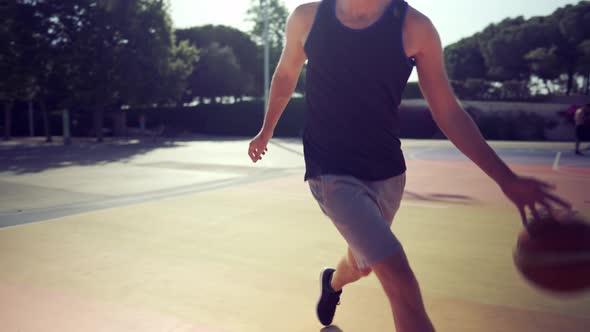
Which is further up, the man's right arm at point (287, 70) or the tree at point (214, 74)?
the tree at point (214, 74)

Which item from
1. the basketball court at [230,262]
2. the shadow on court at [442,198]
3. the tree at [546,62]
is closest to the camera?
the basketball court at [230,262]

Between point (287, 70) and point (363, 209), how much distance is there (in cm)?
92

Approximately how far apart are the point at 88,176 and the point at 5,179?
171 centimetres

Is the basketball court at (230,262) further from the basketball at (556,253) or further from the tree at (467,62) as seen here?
the tree at (467,62)

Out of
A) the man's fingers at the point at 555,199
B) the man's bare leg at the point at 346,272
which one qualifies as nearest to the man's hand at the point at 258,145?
the man's bare leg at the point at 346,272

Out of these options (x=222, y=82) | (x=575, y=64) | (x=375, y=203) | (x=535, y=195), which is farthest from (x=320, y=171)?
(x=575, y=64)

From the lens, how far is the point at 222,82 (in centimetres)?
4209

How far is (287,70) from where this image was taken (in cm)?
242

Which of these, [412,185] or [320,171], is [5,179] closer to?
[412,185]

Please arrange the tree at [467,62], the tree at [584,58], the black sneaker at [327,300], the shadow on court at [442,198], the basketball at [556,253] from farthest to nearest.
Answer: the tree at [467,62]
the tree at [584,58]
the shadow on court at [442,198]
the black sneaker at [327,300]
the basketball at [556,253]

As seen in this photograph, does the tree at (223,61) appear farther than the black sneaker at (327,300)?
Yes

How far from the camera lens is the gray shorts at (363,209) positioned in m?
1.79

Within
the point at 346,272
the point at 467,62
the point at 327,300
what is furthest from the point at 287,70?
the point at 467,62

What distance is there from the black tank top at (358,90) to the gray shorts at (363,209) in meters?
0.05
